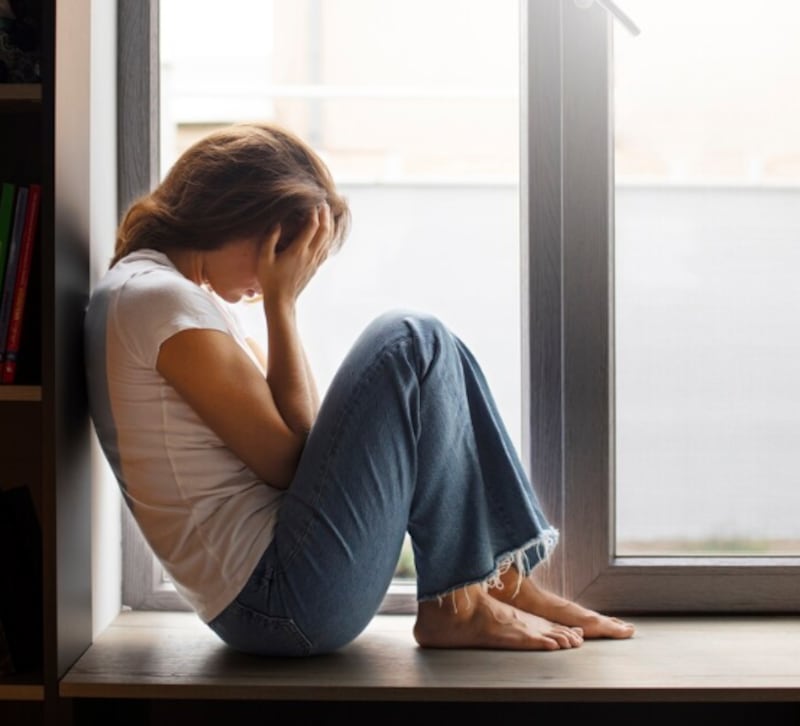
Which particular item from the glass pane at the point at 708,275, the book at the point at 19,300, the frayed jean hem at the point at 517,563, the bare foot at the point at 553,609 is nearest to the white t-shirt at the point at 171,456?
the book at the point at 19,300

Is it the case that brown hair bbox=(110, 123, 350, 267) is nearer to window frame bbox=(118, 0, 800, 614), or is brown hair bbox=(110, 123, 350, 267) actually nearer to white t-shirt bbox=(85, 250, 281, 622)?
white t-shirt bbox=(85, 250, 281, 622)

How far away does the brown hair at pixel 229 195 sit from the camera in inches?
66.0

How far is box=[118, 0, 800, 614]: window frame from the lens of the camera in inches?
74.4

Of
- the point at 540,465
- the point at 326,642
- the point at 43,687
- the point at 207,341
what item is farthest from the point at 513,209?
the point at 43,687

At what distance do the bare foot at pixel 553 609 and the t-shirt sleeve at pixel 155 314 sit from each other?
606mm

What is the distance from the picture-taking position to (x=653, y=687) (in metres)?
1.50

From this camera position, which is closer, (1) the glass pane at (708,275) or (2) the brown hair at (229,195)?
(2) the brown hair at (229,195)

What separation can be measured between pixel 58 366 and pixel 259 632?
0.47 metres

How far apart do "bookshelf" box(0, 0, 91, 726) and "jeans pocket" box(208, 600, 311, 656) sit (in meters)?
0.22

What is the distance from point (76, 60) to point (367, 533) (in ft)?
2.61

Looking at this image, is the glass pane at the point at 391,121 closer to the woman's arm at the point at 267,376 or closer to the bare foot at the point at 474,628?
the woman's arm at the point at 267,376

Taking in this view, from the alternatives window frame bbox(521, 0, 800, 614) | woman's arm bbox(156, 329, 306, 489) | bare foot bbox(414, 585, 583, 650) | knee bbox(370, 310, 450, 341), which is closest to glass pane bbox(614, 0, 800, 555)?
window frame bbox(521, 0, 800, 614)

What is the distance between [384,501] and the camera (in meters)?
1.57

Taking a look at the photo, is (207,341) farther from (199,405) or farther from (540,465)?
(540,465)
